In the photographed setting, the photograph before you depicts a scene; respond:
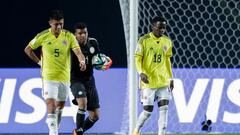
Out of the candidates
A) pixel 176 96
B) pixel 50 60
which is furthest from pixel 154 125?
pixel 50 60

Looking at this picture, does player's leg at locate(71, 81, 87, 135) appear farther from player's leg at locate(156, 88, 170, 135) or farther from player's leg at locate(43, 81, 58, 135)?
player's leg at locate(156, 88, 170, 135)

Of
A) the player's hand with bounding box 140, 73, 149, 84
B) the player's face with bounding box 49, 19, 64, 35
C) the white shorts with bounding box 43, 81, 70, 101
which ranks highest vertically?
the player's face with bounding box 49, 19, 64, 35

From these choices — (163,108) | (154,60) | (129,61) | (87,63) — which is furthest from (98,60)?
(163,108)

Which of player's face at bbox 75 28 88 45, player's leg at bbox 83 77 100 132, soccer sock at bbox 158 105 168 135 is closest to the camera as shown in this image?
soccer sock at bbox 158 105 168 135

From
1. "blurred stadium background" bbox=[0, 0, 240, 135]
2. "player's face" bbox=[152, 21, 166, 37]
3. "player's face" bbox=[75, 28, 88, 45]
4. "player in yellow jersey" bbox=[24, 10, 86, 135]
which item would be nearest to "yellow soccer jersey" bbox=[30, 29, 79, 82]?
"player in yellow jersey" bbox=[24, 10, 86, 135]

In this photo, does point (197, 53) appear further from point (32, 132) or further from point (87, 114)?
point (32, 132)

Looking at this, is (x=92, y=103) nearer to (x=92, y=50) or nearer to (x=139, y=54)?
(x=92, y=50)

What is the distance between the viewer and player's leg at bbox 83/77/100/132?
413 inches

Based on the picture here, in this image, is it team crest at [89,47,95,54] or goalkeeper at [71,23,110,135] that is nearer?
goalkeeper at [71,23,110,135]

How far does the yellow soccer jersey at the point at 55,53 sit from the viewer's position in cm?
970

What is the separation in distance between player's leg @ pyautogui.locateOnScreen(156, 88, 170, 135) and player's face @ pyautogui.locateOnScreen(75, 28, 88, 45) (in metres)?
1.14

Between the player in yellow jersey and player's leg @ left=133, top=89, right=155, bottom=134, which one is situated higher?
the player in yellow jersey

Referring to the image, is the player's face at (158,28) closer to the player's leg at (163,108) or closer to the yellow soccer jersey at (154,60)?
the yellow soccer jersey at (154,60)

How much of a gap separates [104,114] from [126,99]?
1.27ft
